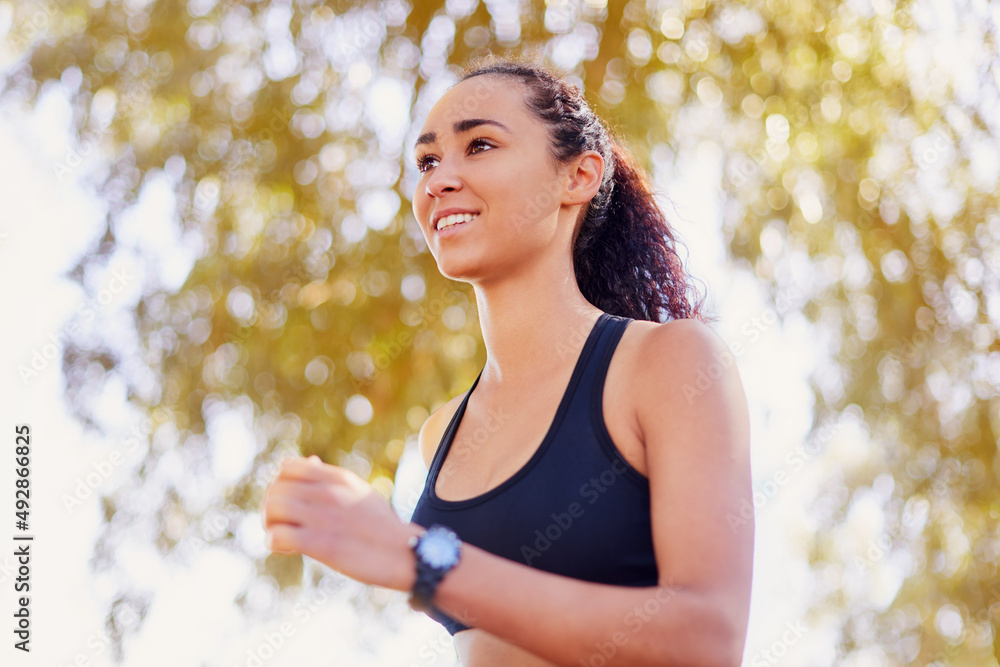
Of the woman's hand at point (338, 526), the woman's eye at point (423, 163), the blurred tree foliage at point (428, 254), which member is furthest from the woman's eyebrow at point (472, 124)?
the blurred tree foliage at point (428, 254)

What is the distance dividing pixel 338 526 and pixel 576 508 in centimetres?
37

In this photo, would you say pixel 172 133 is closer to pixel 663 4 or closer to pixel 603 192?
pixel 663 4

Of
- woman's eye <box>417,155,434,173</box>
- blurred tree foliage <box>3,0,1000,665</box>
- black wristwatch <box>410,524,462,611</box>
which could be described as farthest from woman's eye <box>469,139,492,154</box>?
blurred tree foliage <box>3,0,1000,665</box>

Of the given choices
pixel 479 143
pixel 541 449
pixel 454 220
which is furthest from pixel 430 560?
pixel 479 143

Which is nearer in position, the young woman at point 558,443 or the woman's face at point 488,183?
the young woman at point 558,443

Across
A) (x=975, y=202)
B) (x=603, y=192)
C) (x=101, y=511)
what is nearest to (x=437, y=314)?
(x=101, y=511)

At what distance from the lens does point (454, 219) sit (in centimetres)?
143

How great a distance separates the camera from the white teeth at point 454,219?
4.66 ft

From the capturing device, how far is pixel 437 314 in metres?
3.50

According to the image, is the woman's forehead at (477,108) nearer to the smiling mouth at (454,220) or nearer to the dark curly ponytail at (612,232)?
the dark curly ponytail at (612,232)

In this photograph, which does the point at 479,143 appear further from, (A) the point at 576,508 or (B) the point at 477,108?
(A) the point at 576,508

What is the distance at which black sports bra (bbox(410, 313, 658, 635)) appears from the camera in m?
1.14

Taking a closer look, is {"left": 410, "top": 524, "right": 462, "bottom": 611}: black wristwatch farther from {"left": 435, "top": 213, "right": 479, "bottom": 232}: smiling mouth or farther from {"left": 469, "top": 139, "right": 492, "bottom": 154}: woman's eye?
{"left": 469, "top": 139, "right": 492, "bottom": 154}: woman's eye

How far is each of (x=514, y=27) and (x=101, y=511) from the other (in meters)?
2.47
